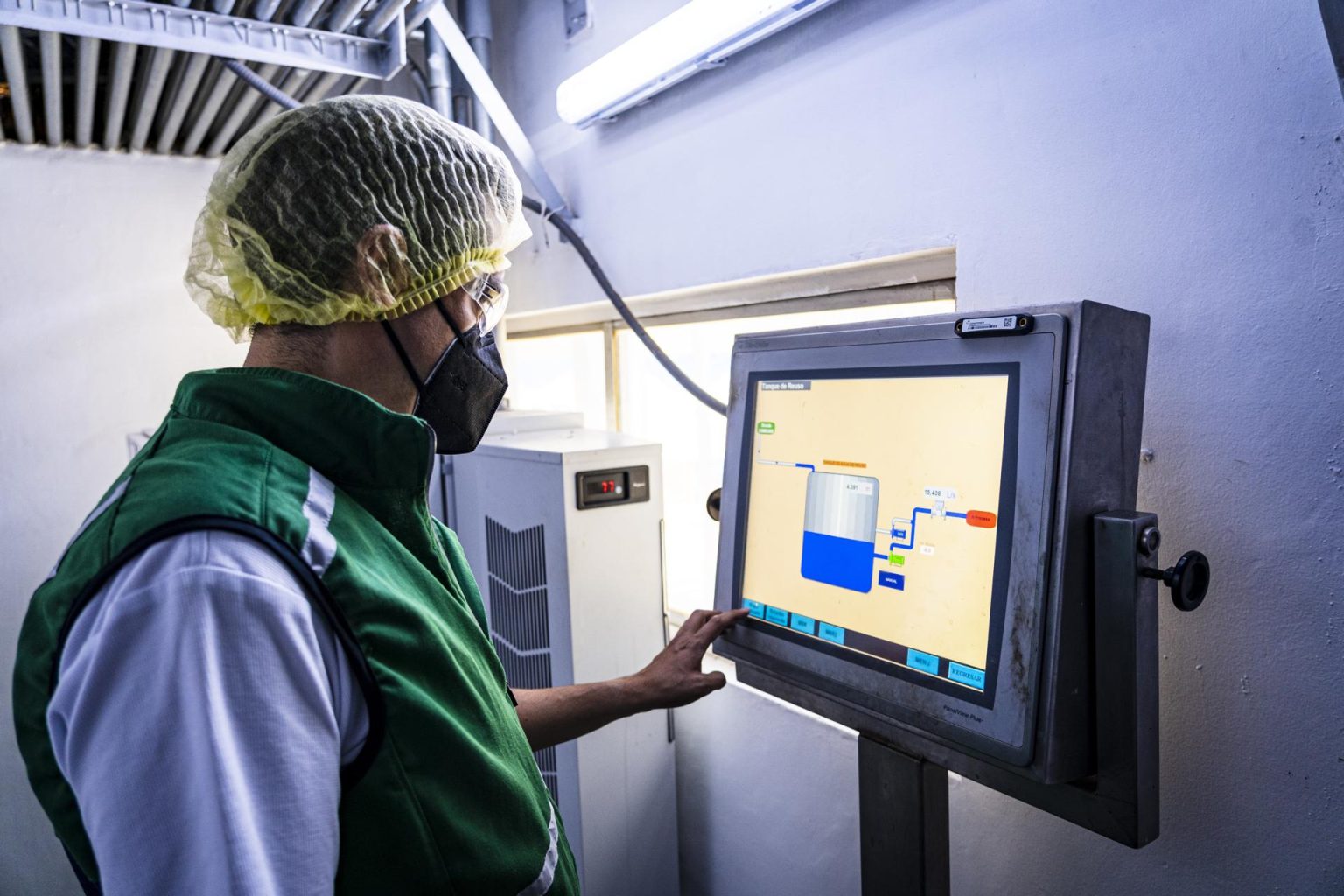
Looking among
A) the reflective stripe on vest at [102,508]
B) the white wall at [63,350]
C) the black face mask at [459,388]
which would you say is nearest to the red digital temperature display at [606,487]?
the black face mask at [459,388]

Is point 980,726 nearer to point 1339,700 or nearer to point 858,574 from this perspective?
point 858,574

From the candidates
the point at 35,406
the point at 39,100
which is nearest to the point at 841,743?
the point at 35,406

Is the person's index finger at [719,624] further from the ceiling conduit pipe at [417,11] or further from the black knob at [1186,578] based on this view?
the ceiling conduit pipe at [417,11]

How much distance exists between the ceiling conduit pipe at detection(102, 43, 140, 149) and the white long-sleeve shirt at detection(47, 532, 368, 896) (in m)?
1.71

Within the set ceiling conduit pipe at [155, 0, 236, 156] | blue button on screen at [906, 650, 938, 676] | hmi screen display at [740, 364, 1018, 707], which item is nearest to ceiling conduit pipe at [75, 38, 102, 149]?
ceiling conduit pipe at [155, 0, 236, 156]

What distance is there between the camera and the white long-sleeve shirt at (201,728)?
0.51m

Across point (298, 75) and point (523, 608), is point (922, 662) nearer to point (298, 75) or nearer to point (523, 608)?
point (523, 608)

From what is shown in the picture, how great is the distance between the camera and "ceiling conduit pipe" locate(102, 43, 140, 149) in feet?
5.92

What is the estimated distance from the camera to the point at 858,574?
3.23 ft

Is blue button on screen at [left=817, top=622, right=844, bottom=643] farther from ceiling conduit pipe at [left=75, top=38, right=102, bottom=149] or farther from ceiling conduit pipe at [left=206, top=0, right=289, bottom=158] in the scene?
ceiling conduit pipe at [left=75, top=38, right=102, bottom=149]

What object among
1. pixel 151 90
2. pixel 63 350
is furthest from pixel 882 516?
pixel 63 350

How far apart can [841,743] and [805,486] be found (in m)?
0.67

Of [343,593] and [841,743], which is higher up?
[343,593]

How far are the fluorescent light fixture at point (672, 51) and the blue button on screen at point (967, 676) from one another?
100 cm
